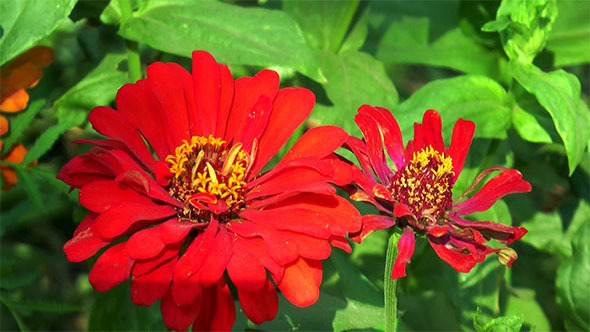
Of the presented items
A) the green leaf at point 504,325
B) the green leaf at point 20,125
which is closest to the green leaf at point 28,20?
the green leaf at point 20,125

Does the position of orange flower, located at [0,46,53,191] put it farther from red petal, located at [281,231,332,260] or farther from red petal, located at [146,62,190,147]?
red petal, located at [281,231,332,260]

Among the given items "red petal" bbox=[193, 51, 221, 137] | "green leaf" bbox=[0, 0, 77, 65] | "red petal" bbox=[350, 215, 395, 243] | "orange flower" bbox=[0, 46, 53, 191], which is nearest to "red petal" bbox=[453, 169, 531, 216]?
"red petal" bbox=[350, 215, 395, 243]

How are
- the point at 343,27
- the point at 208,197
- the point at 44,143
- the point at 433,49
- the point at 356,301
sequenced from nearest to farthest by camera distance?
1. the point at 208,197
2. the point at 356,301
3. the point at 44,143
4. the point at 343,27
5. the point at 433,49

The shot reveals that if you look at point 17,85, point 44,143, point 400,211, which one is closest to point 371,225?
point 400,211

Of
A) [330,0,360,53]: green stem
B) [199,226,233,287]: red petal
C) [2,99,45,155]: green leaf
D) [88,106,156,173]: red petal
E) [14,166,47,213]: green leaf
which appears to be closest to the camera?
[199,226,233,287]: red petal

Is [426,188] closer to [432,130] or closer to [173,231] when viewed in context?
[432,130]

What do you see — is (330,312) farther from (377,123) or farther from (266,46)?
(266,46)

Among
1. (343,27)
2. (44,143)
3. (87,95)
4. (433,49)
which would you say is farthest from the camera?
(433,49)
